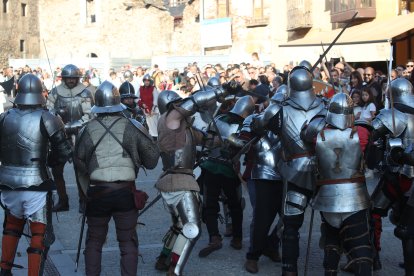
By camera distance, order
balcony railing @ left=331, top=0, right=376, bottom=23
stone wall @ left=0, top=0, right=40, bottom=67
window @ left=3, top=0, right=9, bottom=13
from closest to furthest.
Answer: balcony railing @ left=331, top=0, right=376, bottom=23 < stone wall @ left=0, top=0, right=40, bottom=67 < window @ left=3, top=0, right=9, bottom=13

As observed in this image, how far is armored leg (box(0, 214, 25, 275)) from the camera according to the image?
5.72 metres

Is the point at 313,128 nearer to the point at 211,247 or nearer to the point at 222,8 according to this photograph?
the point at 211,247

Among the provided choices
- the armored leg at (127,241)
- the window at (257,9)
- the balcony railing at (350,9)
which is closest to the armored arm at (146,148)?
the armored leg at (127,241)

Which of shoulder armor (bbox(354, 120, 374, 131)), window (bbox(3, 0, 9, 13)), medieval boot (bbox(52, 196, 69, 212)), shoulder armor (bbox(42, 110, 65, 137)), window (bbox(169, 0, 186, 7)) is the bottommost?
medieval boot (bbox(52, 196, 69, 212))

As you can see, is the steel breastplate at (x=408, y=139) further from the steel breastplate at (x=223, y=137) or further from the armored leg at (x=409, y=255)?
the steel breastplate at (x=223, y=137)

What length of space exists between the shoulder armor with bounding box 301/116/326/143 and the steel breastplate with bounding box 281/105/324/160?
17 cm

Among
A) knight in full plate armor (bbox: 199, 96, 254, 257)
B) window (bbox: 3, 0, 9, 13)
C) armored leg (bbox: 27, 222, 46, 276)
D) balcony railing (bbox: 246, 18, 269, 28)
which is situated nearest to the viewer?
armored leg (bbox: 27, 222, 46, 276)

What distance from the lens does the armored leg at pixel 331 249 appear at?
5250mm

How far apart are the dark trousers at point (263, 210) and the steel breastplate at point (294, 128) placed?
19.6 inches

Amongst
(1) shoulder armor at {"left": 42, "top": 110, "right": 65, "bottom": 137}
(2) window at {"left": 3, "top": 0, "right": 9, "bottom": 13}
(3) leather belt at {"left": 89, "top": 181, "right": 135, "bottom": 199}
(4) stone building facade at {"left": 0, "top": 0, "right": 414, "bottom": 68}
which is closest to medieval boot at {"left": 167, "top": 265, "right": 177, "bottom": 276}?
(3) leather belt at {"left": 89, "top": 181, "right": 135, "bottom": 199}

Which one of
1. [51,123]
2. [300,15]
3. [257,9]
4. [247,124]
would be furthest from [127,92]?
[257,9]

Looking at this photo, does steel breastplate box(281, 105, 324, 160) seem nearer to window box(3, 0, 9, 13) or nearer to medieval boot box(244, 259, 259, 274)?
medieval boot box(244, 259, 259, 274)

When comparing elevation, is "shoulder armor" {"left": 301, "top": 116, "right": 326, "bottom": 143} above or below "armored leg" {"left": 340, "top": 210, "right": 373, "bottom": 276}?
above

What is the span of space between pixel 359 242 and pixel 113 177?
5.83ft
